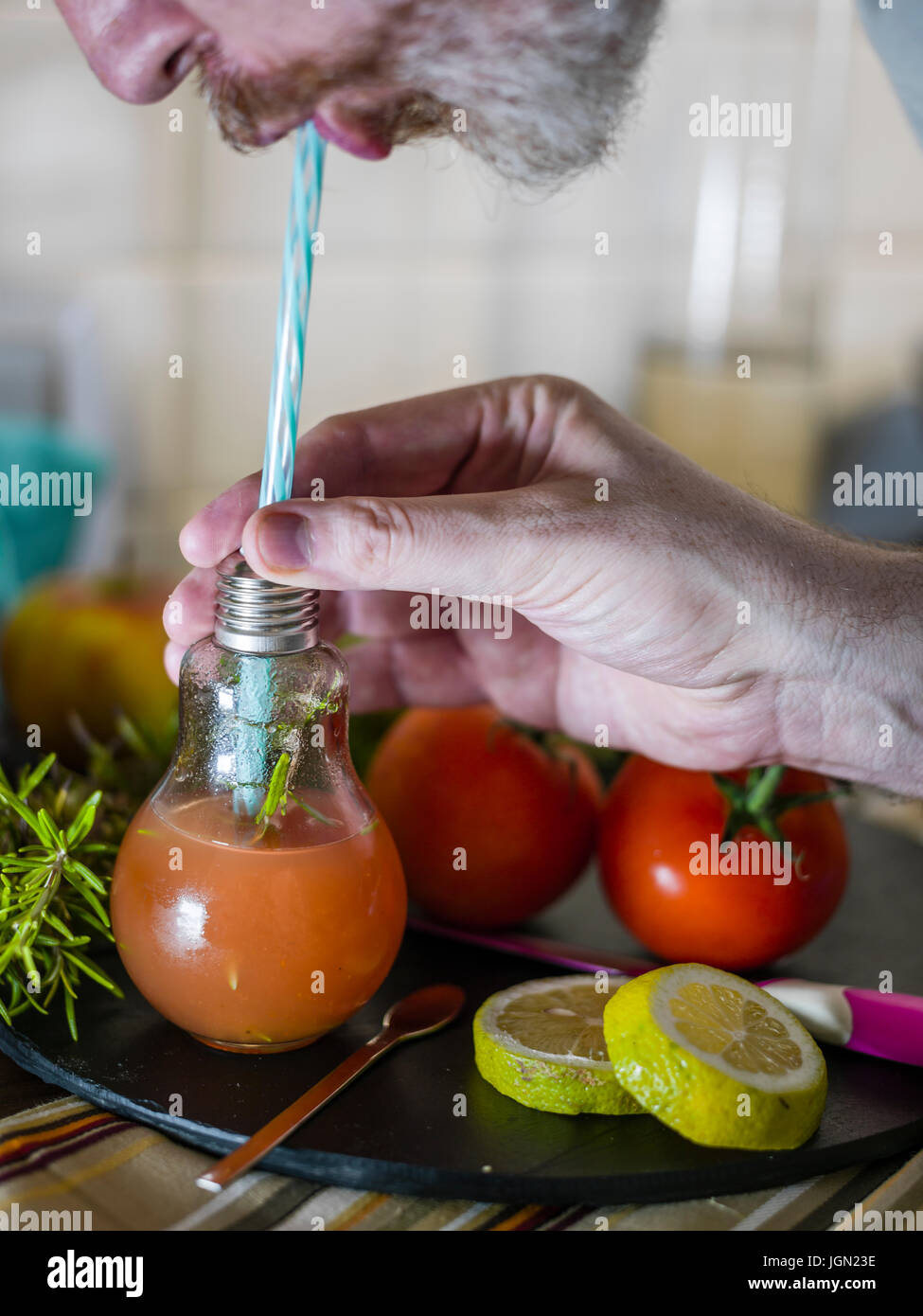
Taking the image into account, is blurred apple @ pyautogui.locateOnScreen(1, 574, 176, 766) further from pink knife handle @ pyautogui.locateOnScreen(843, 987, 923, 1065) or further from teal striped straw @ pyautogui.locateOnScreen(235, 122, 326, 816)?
pink knife handle @ pyautogui.locateOnScreen(843, 987, 923, 1065)

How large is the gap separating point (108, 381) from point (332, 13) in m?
1.41

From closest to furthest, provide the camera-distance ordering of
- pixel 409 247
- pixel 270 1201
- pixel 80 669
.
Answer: pixel 270 1201, pixel 80 669, pixel 409 247

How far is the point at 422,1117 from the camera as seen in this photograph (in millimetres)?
580

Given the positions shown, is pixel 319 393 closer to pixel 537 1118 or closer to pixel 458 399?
pixel 458 399

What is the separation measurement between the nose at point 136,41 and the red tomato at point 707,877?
20.4 inches

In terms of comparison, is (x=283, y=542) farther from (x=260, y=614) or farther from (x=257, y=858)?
(x=257, y=858)

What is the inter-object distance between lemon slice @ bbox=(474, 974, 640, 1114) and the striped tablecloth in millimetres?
48

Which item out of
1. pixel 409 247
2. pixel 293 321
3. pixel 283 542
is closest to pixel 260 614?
pixel 283 542

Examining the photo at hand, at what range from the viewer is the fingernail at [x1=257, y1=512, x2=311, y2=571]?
0.60 meters

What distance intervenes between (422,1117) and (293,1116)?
6 cm

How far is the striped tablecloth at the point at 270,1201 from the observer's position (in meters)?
0.52

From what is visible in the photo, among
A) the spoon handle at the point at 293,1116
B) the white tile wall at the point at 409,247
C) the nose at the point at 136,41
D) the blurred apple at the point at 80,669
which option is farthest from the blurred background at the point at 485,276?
the spoon handle at the point at 293,1116

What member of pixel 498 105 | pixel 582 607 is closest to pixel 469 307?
pixel 498 105

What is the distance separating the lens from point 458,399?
2.70 feet
